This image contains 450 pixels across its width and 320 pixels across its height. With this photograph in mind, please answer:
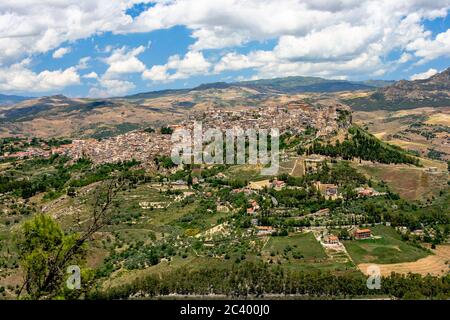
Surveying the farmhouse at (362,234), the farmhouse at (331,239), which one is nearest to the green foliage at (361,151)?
the farmhouse at (362,234)

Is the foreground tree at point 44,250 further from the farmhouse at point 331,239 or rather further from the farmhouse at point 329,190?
the farmhouse at point 329,190

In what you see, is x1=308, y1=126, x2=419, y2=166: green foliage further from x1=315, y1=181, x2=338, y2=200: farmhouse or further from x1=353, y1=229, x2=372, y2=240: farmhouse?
x1=353, y1=229, x2=372, y2=240: farmhouse

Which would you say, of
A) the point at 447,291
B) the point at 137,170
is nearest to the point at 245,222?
the point at 447,291

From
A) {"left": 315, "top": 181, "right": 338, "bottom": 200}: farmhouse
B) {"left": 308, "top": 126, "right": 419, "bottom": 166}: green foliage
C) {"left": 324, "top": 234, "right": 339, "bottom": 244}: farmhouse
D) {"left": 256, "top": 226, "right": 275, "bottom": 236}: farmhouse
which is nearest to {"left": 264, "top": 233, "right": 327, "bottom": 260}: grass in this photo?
{"left": 324, "top": 234, "right": 339, "bottom": 244}: farmhouse

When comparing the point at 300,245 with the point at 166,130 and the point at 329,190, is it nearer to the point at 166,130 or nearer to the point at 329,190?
the point at 329,190

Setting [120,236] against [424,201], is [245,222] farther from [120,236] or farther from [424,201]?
[424,201]
